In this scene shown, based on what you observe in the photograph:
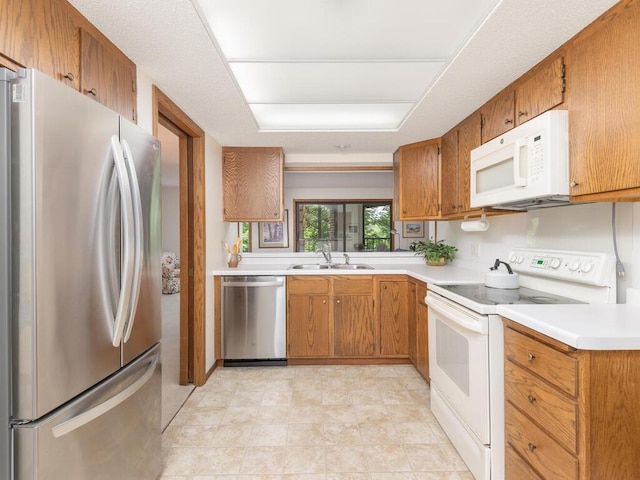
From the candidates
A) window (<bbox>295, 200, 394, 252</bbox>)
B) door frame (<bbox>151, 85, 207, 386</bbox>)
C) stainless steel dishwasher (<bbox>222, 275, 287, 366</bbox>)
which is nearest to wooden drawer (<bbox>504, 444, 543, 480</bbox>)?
stainless steel dishwasher (<bbox>222, 275, 287, 366</bbox>)

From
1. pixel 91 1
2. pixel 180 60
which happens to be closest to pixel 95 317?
pixel 91 1

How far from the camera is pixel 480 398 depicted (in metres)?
1.52

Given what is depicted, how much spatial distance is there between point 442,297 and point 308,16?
1696 millimetres

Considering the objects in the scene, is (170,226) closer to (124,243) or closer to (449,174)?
(449,174)

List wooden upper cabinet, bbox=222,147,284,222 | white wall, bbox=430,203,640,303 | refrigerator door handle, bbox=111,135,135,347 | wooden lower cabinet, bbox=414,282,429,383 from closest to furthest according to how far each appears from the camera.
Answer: refrigerator door handle, bbox=111,135,135,347, white wall, bbox=430,203,640,303, wooden lower cabinet, bbox=414,282,429,383, wooden upper cabinet, bbox=222,147,284,222

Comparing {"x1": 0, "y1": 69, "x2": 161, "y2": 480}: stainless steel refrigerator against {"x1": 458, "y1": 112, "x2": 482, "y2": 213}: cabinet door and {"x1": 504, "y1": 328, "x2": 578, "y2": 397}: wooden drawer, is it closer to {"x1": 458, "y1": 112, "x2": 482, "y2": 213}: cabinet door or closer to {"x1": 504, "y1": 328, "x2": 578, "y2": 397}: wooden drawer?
{"x1": 504, "y1": 328, "x2": 578, "y2": 397}: wooden drawer

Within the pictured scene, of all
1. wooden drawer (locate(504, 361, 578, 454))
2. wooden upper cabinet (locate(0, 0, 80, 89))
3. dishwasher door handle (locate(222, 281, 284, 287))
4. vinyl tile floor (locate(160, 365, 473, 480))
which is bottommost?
vinyl tile floor (locate(160, 365, 473, 480))

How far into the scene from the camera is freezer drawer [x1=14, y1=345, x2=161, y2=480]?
2.89 feet

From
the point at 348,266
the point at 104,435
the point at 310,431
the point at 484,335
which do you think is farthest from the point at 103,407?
the point at 348,266

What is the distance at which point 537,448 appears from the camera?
1.21 metres

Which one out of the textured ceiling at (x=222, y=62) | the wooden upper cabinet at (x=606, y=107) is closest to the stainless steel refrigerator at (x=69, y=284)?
the textured ceiling at (x=222, y=62)

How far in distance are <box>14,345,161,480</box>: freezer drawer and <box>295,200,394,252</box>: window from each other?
5.53 metres

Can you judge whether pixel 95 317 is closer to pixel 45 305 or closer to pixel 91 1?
pixel 45 305

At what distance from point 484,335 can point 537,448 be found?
0.45 meters
